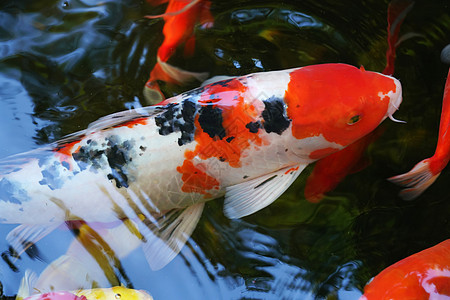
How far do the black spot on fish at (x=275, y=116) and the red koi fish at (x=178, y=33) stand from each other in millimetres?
823

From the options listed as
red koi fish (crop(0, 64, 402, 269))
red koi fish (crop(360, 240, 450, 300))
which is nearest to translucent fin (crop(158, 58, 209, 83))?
red koi fish (crop(0, 64, 402, 269))

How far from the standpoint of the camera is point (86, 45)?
8.97ft

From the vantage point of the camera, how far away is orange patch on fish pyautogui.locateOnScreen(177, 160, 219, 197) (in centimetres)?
195

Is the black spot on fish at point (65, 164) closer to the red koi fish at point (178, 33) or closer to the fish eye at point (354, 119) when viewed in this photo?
the red koi fish at point (178, 33)

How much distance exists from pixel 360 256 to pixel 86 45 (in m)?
1.97

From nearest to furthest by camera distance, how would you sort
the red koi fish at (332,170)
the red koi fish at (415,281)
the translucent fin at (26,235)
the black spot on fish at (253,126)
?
1. the red koi fish at (415,281)
2. the black spot on fish at (253,126)
3. the translucent fin at (26,235)
4. the red koi fish at (332,170)

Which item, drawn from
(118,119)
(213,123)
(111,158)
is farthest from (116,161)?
(213,123)

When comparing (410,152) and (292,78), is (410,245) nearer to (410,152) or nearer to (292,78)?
(410,152)

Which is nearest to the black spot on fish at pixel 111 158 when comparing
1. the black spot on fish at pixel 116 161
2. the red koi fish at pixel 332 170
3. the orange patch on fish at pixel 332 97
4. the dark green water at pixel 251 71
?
the black spot on fish at pixel 116 161

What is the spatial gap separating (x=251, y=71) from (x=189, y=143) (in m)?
0.88

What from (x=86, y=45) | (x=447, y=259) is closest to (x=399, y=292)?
(x=447, y=259)

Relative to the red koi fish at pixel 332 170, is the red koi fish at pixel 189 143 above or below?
above

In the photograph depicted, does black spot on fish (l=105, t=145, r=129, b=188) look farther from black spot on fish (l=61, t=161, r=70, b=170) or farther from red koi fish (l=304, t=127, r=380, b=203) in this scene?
red koi fish (l=304, t=127, r=380, b=203)

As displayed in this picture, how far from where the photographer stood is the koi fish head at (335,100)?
1.90 metres
